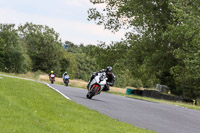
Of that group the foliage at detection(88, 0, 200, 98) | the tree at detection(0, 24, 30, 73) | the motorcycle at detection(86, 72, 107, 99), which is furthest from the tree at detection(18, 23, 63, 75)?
the motorcycle at detection(86, 72, 107, 99)

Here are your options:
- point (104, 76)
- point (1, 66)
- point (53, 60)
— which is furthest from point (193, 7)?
point (53, 60)

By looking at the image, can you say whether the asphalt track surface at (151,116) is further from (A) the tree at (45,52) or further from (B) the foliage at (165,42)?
(A) the tree at (45,52)

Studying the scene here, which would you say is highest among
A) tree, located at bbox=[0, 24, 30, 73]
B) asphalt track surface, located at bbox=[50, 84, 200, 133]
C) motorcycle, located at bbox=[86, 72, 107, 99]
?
tree, located at bbox=[0, 24, 30, 73]

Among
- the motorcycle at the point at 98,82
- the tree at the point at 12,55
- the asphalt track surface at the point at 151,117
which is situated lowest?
the asphalt track surface at the point at 151,117

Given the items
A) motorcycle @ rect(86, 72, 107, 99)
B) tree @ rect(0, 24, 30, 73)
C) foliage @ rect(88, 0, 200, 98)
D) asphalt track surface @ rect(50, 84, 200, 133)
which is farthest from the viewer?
tree @ rect(0, 24, 30, 73)

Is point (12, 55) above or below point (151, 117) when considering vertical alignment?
above

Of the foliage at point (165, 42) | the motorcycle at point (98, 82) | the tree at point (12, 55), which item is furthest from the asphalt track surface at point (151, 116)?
the tree at point (12, 55)

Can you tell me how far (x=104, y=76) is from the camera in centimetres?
1752

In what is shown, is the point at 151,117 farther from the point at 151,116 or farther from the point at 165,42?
the point at 165,42

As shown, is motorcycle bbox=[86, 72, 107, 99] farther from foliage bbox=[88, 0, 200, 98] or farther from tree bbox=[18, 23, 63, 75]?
→ tree bbox=[18, 23, 63, 75]

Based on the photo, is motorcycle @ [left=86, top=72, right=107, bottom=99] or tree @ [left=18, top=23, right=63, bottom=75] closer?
motorcycle @ [left=86, top=72, right=107, bottom=99]

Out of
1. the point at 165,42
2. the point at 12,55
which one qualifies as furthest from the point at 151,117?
the point at 12,55

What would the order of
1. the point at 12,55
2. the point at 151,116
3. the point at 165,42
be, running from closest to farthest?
the point at 151,116 < the point at 165,42 < the point at 12,55

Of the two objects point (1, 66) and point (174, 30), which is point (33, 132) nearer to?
point (174, 30)
